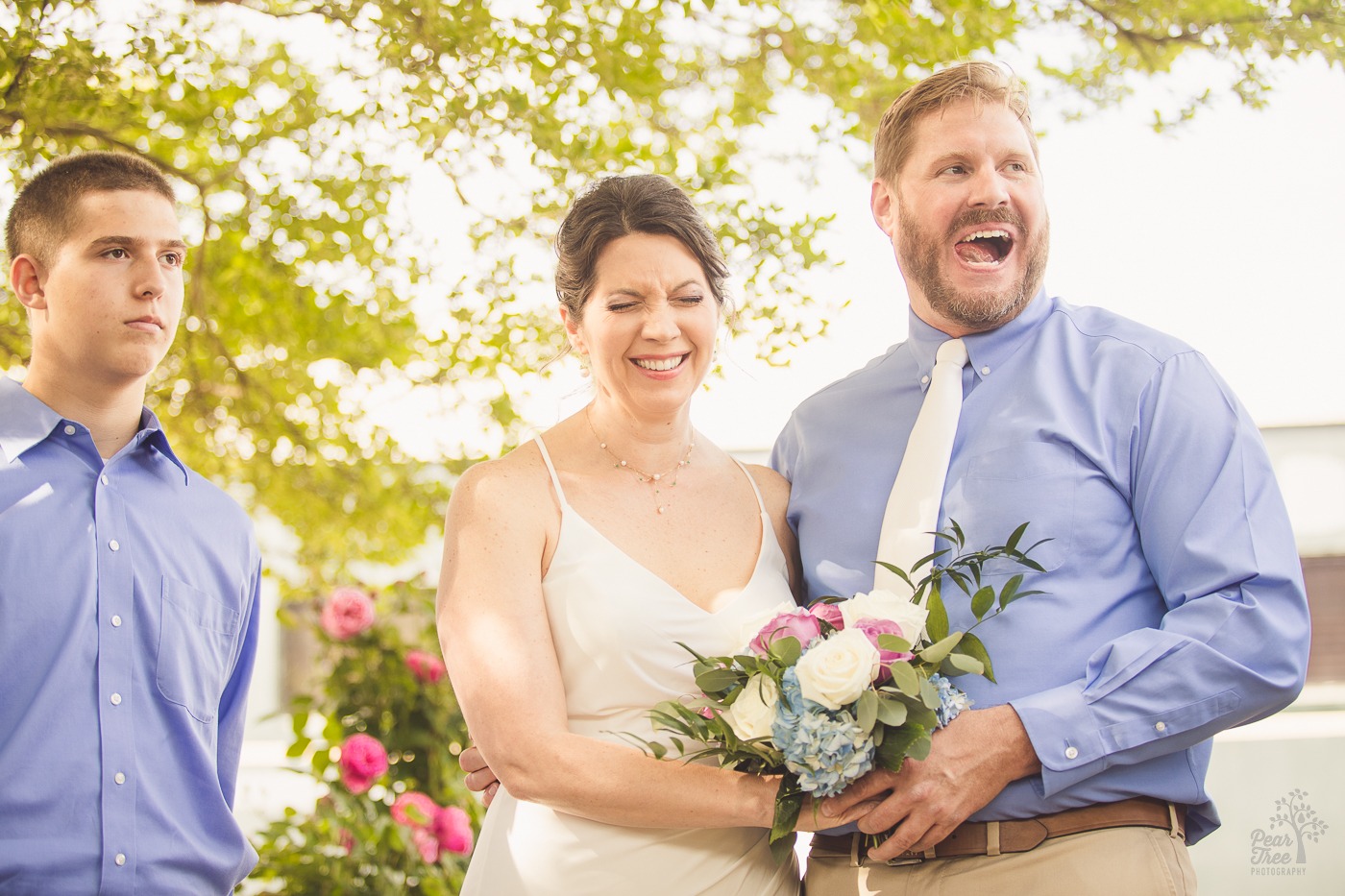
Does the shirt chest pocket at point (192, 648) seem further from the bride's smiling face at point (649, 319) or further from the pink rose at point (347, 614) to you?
the pink rose at point (347, 614)

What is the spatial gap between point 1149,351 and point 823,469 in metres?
0.69

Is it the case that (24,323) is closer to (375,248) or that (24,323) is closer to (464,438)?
(375,248)

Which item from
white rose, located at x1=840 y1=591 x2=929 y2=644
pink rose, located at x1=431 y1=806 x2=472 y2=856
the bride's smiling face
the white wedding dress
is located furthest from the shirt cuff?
pink rose, located at x1=431 y1=806 x2=472 y2=856

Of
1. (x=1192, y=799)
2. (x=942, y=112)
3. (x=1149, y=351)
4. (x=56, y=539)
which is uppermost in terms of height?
(x=942, y=112)

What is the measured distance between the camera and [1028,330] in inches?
91.2

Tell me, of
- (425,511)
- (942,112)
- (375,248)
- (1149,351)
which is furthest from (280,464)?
(1149,351)

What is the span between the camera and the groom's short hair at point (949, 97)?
2.34 metres

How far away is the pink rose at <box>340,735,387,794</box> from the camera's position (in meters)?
3.71

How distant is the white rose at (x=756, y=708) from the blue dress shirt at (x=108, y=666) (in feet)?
3.57

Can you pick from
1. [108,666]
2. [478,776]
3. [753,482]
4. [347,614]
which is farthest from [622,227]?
[347,614]

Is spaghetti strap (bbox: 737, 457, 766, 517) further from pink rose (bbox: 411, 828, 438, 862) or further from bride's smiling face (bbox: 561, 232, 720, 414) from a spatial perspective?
pink rose (bbox: 411, 828, 438, 862)

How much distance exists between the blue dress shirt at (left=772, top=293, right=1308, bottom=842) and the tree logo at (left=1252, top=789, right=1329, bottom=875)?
158 centimetres

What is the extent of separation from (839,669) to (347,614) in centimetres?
257

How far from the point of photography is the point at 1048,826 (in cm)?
197
